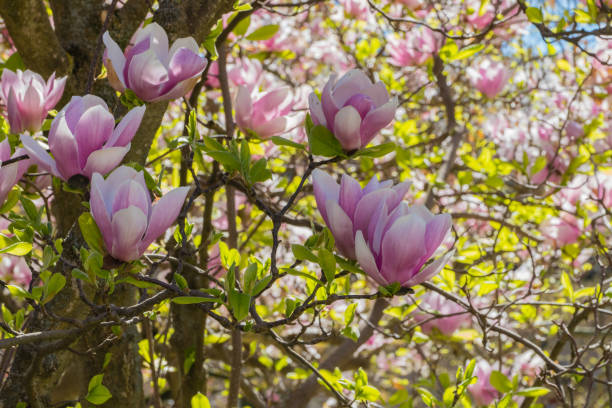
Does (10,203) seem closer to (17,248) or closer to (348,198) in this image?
(17,248)

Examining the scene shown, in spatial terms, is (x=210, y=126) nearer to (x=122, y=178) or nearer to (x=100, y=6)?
(x=100, y=6)

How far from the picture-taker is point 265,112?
1.08 m

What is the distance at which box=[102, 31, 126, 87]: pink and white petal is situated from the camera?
0.78 m

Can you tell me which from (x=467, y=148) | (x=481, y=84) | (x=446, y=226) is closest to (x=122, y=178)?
(x=446, y=226)

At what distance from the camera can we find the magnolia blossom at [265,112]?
3.51ft

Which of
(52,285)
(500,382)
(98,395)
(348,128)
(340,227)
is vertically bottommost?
(500,382)

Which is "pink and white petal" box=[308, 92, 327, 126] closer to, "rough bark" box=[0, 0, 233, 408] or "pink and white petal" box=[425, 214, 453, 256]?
"pink and white petal" box=[425, 214, 453, 256]

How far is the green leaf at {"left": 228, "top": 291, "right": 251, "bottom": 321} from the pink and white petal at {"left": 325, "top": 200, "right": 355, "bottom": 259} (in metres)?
0.13

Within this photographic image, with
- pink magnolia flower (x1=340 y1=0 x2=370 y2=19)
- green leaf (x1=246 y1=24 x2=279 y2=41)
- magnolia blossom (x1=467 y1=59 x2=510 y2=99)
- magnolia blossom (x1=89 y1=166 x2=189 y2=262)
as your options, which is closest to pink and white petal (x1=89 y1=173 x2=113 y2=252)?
magnolia blossom (x1=89 y1=166 x2=189 y2=262)

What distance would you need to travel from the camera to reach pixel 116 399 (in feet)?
4.36

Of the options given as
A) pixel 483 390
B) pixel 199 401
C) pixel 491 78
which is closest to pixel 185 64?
pixel 199 401

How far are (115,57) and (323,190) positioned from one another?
1.11ft

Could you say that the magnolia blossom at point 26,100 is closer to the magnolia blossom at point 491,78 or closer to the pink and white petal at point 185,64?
the pink and white petal at point 185,64

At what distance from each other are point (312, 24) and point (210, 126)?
8.83ft
